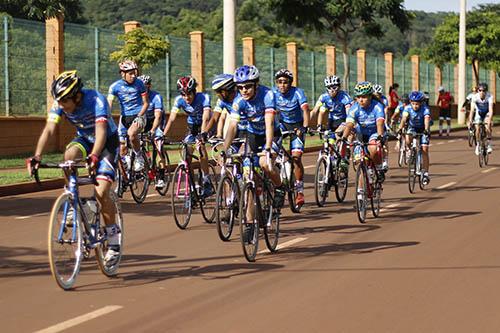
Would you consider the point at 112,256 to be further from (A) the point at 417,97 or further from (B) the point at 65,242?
(A) the point at 417,97

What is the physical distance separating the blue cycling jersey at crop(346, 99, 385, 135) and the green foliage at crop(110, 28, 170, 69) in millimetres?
15945

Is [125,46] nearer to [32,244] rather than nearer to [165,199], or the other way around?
[165,199]

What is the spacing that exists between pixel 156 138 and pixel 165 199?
1.52 metres

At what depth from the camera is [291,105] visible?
15211 mm

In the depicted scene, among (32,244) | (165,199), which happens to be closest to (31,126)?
(165,199)

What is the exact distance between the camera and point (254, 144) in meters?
11.9

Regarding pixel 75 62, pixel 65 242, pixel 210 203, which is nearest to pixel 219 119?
pixel 210 203

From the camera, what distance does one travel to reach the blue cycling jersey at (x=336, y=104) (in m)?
16.8

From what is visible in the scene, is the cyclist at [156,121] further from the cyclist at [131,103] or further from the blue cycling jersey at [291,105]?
the blue cycling jersey at [291,105]

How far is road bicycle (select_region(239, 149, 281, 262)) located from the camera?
9977 millimetres

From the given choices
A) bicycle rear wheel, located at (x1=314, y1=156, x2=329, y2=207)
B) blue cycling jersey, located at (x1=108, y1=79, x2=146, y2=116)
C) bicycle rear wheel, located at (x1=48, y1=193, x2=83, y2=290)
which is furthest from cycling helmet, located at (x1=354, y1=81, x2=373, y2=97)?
bicycle rear wheel, located at (x1=48, y1=193, x2=83, y2=290)

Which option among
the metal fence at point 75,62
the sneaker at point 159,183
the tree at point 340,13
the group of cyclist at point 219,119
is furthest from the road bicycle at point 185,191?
the tree at point 340,13

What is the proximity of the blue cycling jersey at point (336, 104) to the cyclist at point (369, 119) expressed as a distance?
203cm

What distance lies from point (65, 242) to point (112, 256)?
770mm
